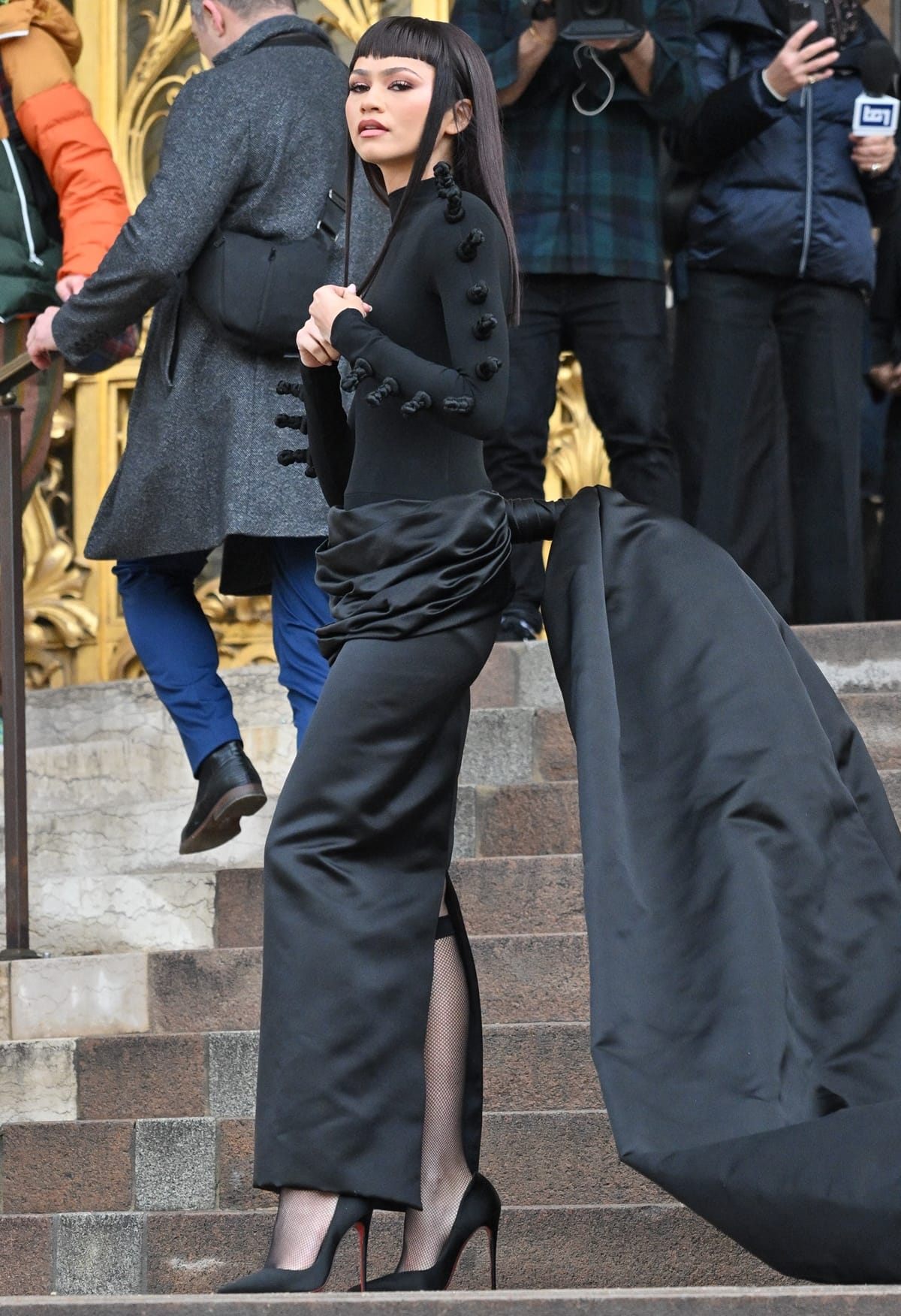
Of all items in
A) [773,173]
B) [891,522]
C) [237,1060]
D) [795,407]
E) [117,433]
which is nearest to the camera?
[237,1060]

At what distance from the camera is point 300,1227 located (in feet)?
8.96

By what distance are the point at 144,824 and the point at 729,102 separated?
8.05ft

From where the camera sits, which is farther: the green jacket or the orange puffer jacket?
the green jacket

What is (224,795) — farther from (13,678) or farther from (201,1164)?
(201,1164)

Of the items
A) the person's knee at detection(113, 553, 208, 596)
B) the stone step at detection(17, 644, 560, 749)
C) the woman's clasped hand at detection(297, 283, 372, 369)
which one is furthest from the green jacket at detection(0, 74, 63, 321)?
the woman's clasped hand at detection(297, 283, 372, 369)

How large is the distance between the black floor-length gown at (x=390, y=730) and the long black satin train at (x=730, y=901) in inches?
8.1

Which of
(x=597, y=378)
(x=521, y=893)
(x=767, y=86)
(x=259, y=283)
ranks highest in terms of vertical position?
(x=767, y=86)

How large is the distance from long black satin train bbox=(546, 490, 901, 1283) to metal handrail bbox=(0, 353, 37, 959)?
1837 millimetres

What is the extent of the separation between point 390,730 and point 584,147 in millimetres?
3218

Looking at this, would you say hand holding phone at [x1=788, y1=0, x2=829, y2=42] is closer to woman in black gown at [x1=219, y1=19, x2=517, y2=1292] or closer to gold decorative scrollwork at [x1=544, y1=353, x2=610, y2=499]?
gold decorative scrollwork at [x1=544, y1=353, x2=610, y2=499]

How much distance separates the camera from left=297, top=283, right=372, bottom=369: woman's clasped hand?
3049mm

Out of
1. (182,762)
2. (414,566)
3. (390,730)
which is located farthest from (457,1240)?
(182,762)

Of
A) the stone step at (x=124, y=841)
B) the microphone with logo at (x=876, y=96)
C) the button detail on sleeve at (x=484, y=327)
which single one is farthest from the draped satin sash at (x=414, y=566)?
the microphone with logo at (x=876, y=96)

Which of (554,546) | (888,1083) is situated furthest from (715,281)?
(888,1083)
